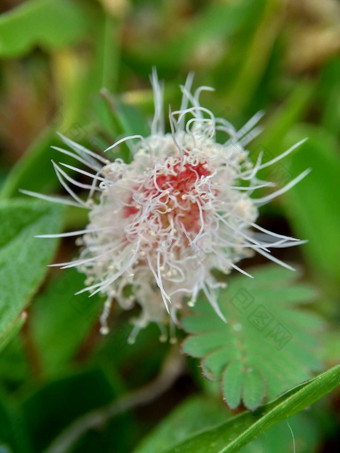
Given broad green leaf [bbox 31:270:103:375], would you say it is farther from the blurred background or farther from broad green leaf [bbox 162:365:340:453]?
broad green leaf [bbox 162:365:340:453]

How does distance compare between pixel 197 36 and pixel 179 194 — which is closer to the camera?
pixel 179 194

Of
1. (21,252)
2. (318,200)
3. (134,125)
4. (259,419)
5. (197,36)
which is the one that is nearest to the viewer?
(259,419)

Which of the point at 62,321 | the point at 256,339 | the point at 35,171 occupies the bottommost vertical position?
the point at 256,339

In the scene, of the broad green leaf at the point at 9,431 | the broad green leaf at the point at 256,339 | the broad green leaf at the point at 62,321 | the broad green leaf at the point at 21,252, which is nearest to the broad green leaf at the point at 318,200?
the broad green leaf at the point at 256,339

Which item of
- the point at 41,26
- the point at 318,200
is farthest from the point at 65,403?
the point at 41,26

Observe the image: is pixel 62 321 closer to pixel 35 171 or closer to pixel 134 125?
pixel 35 171

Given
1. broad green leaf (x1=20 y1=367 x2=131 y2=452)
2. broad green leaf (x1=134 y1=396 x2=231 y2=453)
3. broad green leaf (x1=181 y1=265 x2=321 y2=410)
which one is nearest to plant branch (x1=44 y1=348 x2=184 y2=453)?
broad green leaf (x1=20 y1=367 x2=131 y2=452)
